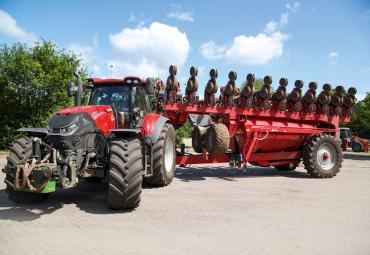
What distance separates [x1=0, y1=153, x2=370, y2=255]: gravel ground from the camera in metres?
4.71

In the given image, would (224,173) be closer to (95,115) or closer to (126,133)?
(126,133)

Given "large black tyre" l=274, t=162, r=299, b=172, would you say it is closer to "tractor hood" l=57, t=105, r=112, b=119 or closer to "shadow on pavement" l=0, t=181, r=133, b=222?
"shadow on pavement" l=0, t=181, r=133, b=222

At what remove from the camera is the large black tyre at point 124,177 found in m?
6.07

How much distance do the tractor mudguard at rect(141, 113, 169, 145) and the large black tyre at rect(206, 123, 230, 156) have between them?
1.95 meters

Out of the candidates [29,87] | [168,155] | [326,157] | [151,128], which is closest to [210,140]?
[168,155]

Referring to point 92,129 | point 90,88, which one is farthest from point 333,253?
point 90,88

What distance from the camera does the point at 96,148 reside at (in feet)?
22.8

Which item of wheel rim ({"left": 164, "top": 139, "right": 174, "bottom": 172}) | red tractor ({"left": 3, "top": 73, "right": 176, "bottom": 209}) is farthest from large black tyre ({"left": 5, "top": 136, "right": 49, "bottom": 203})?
wheel rim ({"left": 164, "top": 139, "right": 174, "bottom": 172})

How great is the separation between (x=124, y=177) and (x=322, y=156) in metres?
7.48

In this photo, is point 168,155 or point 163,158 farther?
point 168,155

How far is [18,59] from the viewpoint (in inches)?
844

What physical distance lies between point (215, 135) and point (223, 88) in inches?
70.9

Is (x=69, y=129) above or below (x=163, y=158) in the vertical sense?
above

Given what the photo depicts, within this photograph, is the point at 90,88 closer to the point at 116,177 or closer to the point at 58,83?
the point at 116,177
